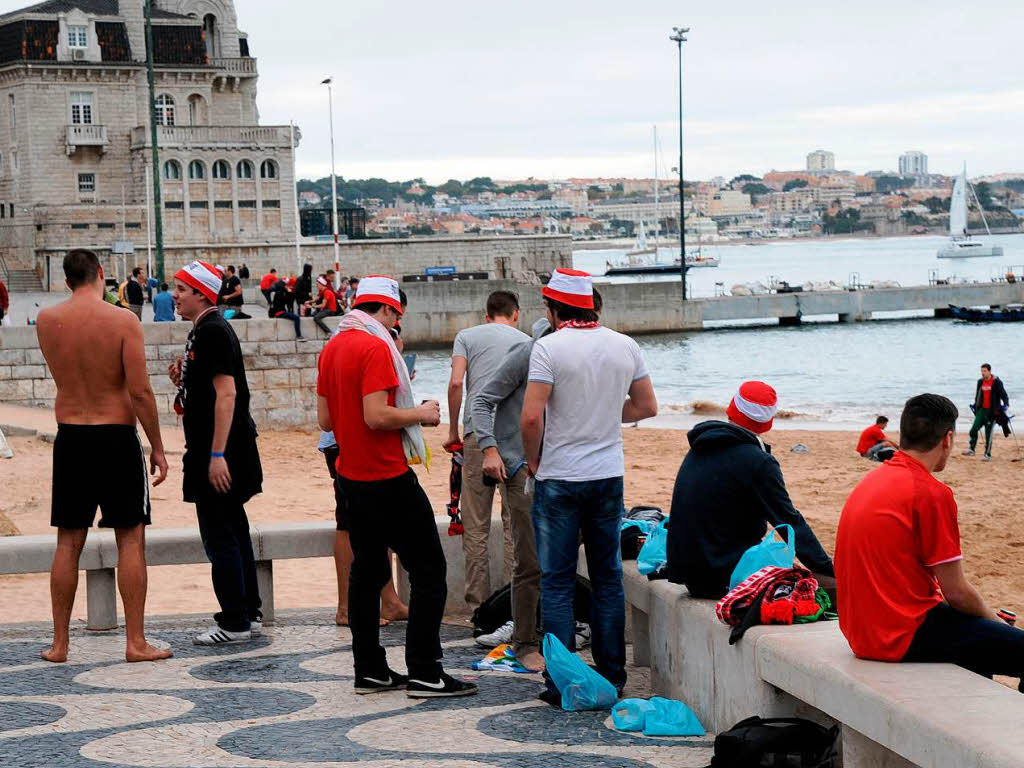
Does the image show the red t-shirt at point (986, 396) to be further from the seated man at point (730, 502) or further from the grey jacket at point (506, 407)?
the seated man at point (730, 502)

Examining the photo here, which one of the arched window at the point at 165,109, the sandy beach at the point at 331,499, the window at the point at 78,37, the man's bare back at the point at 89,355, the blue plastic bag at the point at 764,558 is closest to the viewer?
the blue plastic bag at the point at 764,558

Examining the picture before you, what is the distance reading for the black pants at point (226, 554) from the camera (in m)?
6.91

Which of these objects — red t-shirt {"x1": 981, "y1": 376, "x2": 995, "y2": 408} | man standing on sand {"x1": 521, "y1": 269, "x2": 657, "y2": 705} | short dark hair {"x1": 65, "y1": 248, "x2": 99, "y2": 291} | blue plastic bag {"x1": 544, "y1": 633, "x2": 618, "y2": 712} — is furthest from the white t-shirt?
red t-shirt {"x1": 981, "y1": 376, "x2": 995, "y2": 408}

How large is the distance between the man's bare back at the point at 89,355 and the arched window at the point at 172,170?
6563 cm

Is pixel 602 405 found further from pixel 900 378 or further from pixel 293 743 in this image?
pixel 900 378

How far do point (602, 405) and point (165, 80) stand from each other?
229 ft

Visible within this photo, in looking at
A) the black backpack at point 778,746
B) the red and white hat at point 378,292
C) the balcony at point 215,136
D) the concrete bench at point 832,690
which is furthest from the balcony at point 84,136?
the black backpack at point 778,746

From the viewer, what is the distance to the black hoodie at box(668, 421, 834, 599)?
5.63m

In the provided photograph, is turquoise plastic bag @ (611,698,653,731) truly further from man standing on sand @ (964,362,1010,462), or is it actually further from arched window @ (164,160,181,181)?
arched window @ (164,160,181,181)

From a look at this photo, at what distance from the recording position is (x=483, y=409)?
6.65 metres

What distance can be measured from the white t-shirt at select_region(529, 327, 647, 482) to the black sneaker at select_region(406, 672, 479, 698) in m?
0.95

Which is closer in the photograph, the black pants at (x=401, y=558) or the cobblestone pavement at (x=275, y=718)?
the cobblestone pavement at (x=275, y=718)

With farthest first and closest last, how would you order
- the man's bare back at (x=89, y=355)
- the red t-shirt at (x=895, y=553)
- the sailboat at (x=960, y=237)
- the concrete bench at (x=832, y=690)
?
the sailboat at (x=960, y=237) → the man's bare back at (x=89, y=355) → the red t-shirt at (x=895, y=553) → the concrete bench at (x=832, y=690)

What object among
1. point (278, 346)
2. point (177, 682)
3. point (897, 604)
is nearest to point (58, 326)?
point (177, 682)
